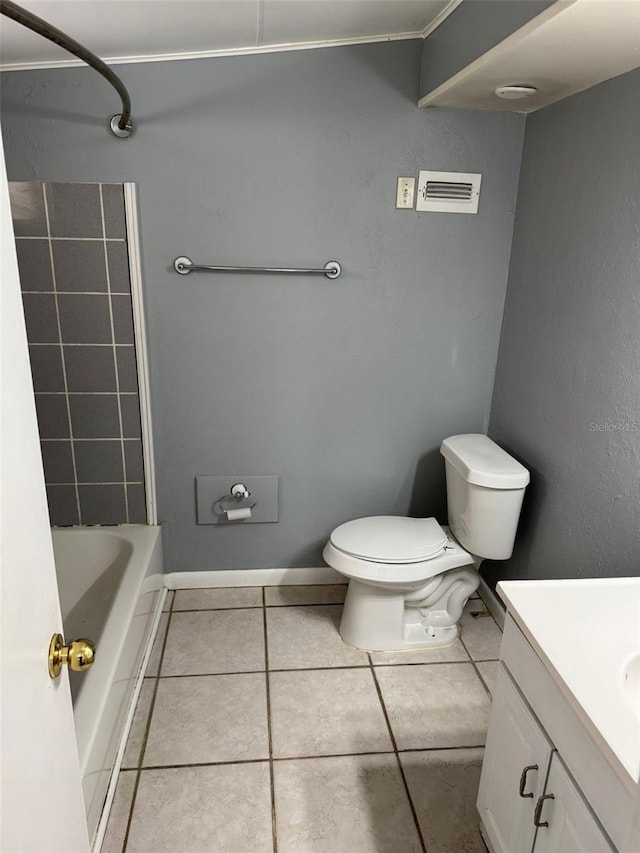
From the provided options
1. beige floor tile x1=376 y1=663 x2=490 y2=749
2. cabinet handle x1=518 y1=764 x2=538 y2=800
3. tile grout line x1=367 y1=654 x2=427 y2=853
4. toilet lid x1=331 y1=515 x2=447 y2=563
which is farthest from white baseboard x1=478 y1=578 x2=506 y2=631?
cabinet handle x1=518 y1=764 x2=538 y2=800

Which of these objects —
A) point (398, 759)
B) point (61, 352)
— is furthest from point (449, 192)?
point (398, 759)

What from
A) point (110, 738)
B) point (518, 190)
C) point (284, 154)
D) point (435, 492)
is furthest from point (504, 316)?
point (110, 738)

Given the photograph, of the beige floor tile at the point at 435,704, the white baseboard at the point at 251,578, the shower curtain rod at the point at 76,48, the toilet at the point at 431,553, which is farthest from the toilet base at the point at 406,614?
the shower curtain rod at the point at 76,48

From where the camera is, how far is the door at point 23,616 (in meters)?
0.75

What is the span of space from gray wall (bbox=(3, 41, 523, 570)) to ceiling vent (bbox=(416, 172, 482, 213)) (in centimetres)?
3

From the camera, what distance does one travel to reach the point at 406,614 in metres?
2.28

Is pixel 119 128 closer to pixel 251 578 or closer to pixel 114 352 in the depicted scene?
pixel 114 352

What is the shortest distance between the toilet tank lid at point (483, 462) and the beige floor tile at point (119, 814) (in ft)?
4.49

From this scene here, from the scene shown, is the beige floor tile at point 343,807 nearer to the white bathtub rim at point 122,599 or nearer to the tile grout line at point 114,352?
the white bathtub rim at point 122,599

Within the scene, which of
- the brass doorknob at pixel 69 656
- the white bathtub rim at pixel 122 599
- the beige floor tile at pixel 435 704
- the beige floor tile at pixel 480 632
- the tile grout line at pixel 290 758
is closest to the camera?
the brass doorknob at pixel 69 656

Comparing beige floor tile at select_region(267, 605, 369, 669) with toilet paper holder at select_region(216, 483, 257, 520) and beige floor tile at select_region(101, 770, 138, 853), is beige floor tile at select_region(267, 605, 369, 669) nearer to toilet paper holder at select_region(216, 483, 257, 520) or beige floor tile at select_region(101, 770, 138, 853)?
toilet paper holder at select_region(216, 483, 257, 520)

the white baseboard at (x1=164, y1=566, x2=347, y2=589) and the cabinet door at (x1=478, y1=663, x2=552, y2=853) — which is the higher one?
the cabinet door at (x1=478, y1=663, x2=552, y2=853)

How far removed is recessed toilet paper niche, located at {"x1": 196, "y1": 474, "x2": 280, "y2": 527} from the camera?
2.44m

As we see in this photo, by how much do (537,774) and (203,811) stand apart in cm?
91
